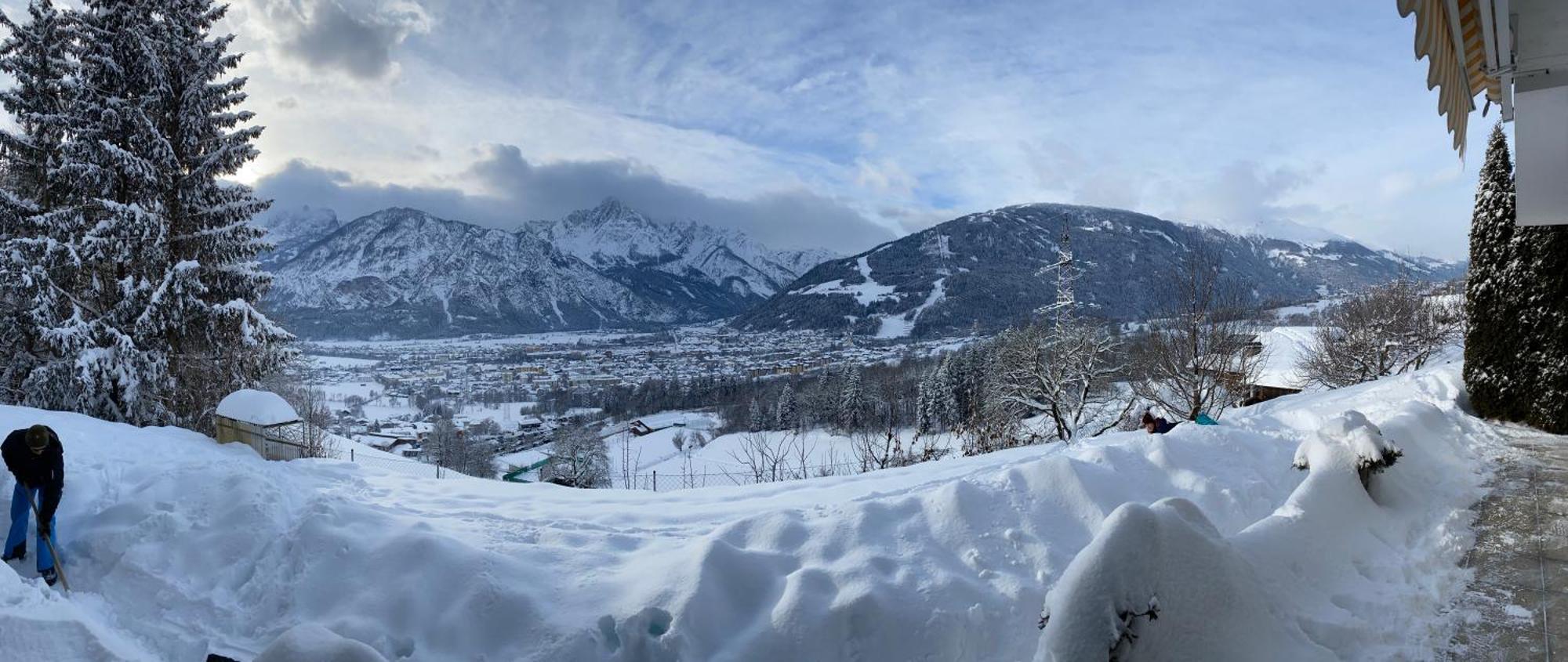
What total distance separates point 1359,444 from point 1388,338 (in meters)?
24.8

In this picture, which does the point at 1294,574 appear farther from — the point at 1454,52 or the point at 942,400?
the point at 942,400

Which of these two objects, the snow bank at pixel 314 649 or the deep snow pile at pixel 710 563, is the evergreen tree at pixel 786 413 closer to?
the deep snow pile at pixel 710 563

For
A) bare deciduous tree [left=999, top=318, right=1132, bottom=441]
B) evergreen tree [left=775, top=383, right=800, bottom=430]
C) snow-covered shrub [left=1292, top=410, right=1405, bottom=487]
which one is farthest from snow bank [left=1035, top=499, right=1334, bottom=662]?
evergreen tree [left=775, top=383, right=800, bottom=430]

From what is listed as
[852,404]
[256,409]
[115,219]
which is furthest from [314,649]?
[852,404]

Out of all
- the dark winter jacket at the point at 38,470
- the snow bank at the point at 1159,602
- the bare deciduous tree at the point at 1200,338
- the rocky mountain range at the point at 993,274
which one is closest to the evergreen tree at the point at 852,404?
the bare deciduous tree at the point at 1200,338

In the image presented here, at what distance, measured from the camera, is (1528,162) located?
5.44 m

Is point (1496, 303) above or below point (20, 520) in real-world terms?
above

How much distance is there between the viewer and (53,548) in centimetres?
484

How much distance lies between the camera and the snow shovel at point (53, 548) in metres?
4.62

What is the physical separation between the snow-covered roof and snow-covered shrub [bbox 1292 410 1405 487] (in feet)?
39.6

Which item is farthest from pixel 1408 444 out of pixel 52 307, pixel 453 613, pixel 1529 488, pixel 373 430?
pixel 373 430

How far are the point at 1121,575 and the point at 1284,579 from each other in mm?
1845

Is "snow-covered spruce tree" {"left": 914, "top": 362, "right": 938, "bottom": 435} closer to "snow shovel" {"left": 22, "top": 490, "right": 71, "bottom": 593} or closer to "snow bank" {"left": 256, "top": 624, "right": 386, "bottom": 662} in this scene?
"snow shovel" {"left": 22, "top": 490, "right": 71, "bottom": 593}

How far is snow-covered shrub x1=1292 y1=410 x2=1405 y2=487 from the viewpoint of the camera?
5.07 meters
